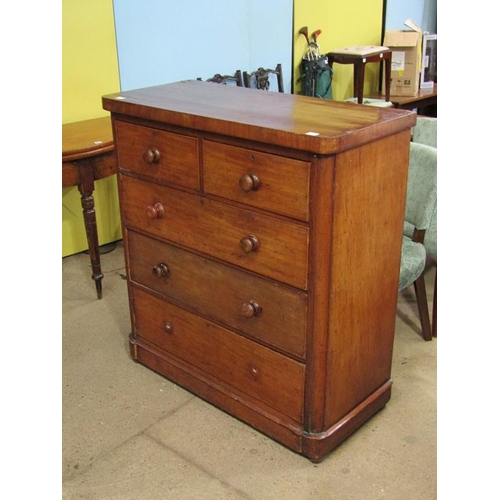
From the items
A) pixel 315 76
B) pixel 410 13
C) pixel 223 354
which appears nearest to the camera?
pixel 223 354

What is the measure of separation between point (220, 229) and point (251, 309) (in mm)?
273

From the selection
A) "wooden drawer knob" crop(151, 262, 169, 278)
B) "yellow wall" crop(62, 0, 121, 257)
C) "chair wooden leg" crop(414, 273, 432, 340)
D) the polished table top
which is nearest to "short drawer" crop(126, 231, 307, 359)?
"wooden drawer knob" crop(151, 262, 169, 278)

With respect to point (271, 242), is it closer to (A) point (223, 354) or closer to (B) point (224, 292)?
(B) point (224, 292)

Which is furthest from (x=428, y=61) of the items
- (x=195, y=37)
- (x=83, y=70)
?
(x=83, y=70)

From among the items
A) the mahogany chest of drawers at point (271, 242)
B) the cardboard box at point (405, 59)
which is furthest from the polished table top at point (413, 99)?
the mahogany chest of drawers at point (271, 242)

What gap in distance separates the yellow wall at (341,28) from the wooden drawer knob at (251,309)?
320 cm

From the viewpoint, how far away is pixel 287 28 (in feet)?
15.1

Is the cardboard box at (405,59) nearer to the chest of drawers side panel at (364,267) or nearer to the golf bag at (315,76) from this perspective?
the golf bag at (315,76)

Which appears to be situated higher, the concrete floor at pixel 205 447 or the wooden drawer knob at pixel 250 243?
the wooden drawer knob at pixel 250 243

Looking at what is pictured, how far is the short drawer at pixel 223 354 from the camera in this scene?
80.8 inches

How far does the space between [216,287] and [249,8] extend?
2677 millimetres

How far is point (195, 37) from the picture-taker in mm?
3916
